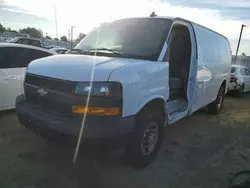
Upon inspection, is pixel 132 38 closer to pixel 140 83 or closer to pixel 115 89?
pixel 140 83

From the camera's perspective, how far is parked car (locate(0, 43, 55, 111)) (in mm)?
5934

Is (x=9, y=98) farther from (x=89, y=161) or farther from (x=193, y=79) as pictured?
(x=193, y=79)

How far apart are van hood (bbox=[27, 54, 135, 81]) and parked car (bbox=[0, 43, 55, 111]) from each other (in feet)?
7.28

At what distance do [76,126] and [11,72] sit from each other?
3489 millimetres

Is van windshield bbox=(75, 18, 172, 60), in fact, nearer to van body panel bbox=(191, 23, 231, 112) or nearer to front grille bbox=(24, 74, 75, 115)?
front grille bbox=(24, 74, 75, 115)

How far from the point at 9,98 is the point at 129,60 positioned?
11.2ft

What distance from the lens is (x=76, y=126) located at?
3.22 metres

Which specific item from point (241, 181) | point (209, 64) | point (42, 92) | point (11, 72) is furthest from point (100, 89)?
point (209, 64)

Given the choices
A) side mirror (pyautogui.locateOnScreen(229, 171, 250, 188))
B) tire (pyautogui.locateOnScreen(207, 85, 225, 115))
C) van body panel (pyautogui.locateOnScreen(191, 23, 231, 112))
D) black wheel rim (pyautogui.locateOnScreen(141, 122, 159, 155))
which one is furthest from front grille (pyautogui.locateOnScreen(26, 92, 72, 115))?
tire (pyautogui.locateOnScreen(207, 85, 225, 115))

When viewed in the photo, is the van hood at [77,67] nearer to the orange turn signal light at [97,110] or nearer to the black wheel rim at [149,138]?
the orange turn signal light at [97,110]

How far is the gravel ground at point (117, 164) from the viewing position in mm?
3594

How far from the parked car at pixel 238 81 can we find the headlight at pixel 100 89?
9.79 m

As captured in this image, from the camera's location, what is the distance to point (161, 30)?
449 centimetres

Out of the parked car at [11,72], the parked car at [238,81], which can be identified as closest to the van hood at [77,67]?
the parked car at [11,72]
